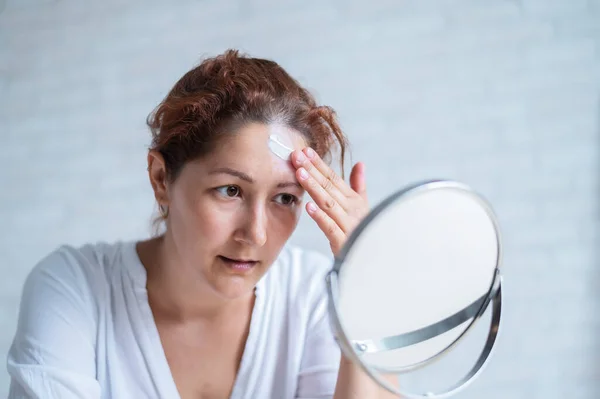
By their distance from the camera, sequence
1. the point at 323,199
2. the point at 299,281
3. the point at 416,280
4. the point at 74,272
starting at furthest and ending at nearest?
the point at 299,281
the point at 74,272
the point at 323,199
the point at 416,280

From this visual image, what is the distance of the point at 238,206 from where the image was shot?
1.01 metres

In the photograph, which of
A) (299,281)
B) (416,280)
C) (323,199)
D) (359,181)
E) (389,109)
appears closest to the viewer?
(416,280)

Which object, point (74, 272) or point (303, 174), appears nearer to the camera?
point (303, 174)

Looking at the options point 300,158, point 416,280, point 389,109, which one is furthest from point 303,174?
point 389,109

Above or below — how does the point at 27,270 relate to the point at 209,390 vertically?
above

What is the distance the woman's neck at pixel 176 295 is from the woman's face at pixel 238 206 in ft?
0.45

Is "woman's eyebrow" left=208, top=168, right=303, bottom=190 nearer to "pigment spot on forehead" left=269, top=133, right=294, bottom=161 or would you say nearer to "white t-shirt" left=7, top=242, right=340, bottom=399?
"pigment spot on forehead" left=269, top=133, right=294, bottom=161

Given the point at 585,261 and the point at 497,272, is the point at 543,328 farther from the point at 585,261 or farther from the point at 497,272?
the point at 497,272

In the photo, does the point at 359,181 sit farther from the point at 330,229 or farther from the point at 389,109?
the point at 389,109

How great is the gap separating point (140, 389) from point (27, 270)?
0.81m

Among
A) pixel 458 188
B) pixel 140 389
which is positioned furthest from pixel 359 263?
pixel 140 389

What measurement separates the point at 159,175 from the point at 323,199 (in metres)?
0.31

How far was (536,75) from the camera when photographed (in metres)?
1.79

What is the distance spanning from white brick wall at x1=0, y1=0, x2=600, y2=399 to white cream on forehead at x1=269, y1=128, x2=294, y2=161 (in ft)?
2.42
